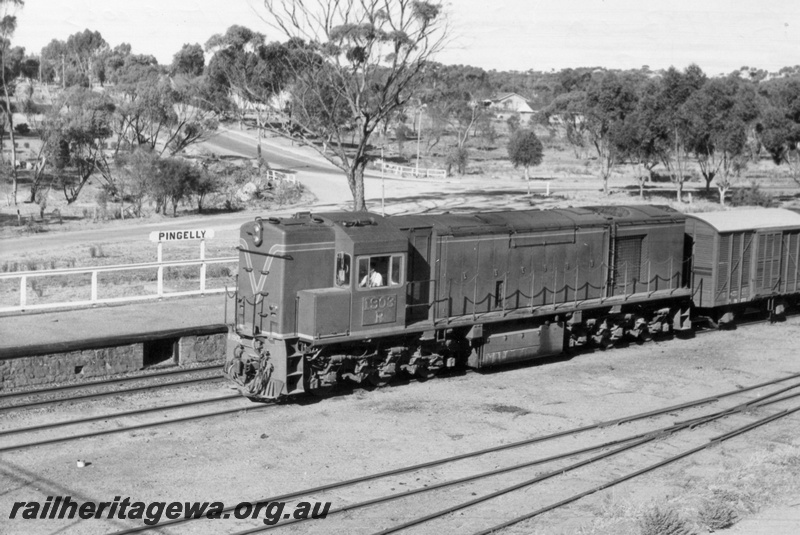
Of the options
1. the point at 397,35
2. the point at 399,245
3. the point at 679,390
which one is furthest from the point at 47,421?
the point at 397,35

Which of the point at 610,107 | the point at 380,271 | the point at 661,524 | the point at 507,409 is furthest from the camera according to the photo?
the point at 610,107

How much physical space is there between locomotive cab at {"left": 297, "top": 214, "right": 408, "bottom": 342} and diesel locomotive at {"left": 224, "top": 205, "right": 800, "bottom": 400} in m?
0.02

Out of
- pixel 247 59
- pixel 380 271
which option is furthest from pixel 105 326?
pixel 247 59

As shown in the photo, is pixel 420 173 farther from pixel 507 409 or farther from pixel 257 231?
pixel 257 231

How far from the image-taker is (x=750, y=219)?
82.6 ft

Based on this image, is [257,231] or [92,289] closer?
[257,231]

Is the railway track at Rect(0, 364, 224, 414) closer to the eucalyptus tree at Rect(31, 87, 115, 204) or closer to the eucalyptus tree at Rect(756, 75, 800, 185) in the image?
the eucalyptus tree at Rect(31, 87, 115, 204)

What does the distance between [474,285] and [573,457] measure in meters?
5.36

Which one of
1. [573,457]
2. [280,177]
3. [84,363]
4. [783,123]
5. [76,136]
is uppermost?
[783,123]

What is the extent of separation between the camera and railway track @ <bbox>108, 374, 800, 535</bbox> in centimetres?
1191

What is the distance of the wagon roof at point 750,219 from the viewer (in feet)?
78.9

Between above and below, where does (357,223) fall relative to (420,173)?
below

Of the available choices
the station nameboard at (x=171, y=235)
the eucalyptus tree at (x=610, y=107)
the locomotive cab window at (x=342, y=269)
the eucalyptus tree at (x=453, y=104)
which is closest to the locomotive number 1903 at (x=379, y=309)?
the locomotive cab window at (x=342, y=269)

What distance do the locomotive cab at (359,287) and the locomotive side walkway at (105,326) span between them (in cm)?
438
